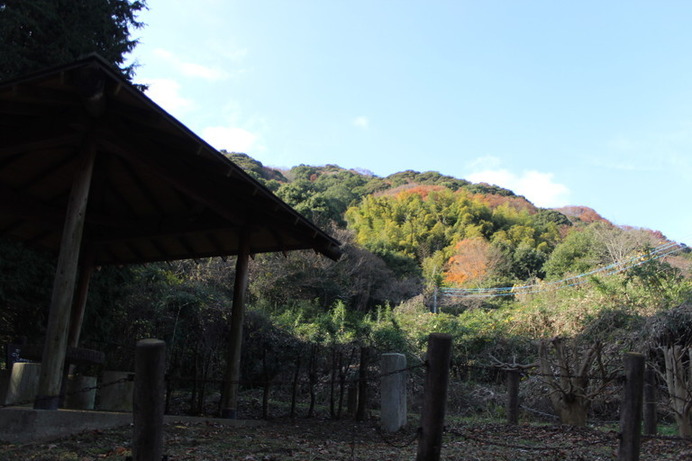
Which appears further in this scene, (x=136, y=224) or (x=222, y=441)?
(x=136, y=224)

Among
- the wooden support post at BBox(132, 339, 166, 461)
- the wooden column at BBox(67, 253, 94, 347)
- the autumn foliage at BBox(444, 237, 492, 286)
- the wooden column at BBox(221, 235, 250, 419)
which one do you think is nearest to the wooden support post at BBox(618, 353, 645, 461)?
the wooden support post at BBox(132, 339, 166, 461)

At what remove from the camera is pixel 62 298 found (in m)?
5.89

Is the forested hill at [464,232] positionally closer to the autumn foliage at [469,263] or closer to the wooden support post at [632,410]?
the autumn foliage at [469,263]

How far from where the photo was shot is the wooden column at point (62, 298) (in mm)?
5746

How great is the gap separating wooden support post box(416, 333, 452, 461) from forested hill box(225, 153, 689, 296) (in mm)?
21648

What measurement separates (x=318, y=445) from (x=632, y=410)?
10.5 ft

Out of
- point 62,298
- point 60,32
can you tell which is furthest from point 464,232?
point 62,298

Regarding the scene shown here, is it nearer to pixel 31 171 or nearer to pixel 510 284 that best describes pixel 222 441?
pixel 31 171

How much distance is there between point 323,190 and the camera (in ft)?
146

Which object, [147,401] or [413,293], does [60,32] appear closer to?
[147,401]

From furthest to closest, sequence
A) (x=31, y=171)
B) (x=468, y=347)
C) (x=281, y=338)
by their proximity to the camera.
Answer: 1. (x=468, y=347)
2. (x=281, y=338)
3. (x=31, y=171)

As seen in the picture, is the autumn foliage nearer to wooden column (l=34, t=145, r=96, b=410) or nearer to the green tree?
the green tree

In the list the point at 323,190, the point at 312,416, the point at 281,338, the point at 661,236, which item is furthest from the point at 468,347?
the point at 323,190

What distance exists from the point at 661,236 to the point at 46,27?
34424 millimetres
